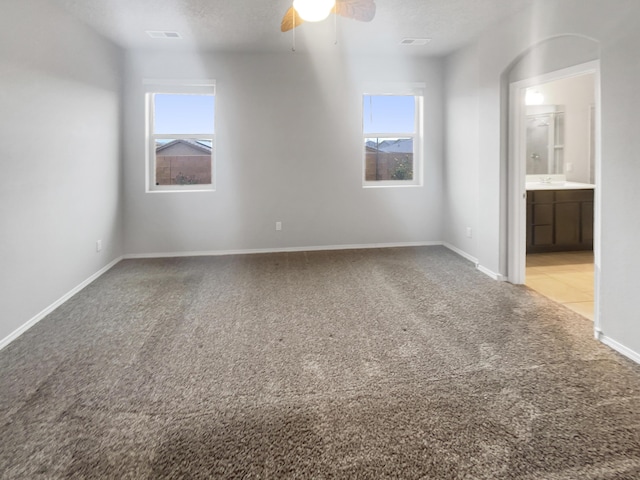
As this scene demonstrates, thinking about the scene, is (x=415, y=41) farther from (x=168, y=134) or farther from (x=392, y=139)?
(x=168, y=134)

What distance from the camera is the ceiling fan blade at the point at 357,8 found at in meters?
2.74

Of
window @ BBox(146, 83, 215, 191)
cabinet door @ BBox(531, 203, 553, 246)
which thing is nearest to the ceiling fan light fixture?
window @ BBox(146, 83, 215, 191)

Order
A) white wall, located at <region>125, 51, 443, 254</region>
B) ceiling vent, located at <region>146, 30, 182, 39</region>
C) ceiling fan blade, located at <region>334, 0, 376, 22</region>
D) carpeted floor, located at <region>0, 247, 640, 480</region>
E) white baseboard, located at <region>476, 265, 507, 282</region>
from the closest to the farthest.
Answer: carpeted floor, located at <region>0, 247, 640, 480</region> < ceiling fan blade, located at <region>334, 0, 376, 22</region> < white baseboard, located at <region>476, 265, 507, 282</region> < ceiling vent, located at <region>146, 30, 182, 39</region> < white wall, located at <region>125, 51, 443, 254</region>

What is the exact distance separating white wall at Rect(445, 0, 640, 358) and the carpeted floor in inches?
15.4

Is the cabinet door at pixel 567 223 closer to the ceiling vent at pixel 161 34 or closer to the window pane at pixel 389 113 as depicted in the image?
the window pane at pixel 389 113

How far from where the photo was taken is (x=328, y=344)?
111 inches

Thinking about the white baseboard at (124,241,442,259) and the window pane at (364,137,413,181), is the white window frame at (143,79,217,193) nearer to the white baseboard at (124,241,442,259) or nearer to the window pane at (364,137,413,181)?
the white baseboard at (124,241,442,259)

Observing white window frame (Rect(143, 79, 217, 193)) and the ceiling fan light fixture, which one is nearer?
the ceiling fan light fixture

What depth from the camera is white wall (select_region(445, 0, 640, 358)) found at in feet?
8.20

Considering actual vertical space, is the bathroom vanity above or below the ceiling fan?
below

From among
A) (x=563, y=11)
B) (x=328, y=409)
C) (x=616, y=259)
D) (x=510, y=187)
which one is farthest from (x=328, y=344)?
(x=563, y=11)

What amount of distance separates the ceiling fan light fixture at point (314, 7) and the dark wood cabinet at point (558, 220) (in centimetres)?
370

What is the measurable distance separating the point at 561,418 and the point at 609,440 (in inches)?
7.9

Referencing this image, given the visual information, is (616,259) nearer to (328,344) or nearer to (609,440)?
(609,440)
